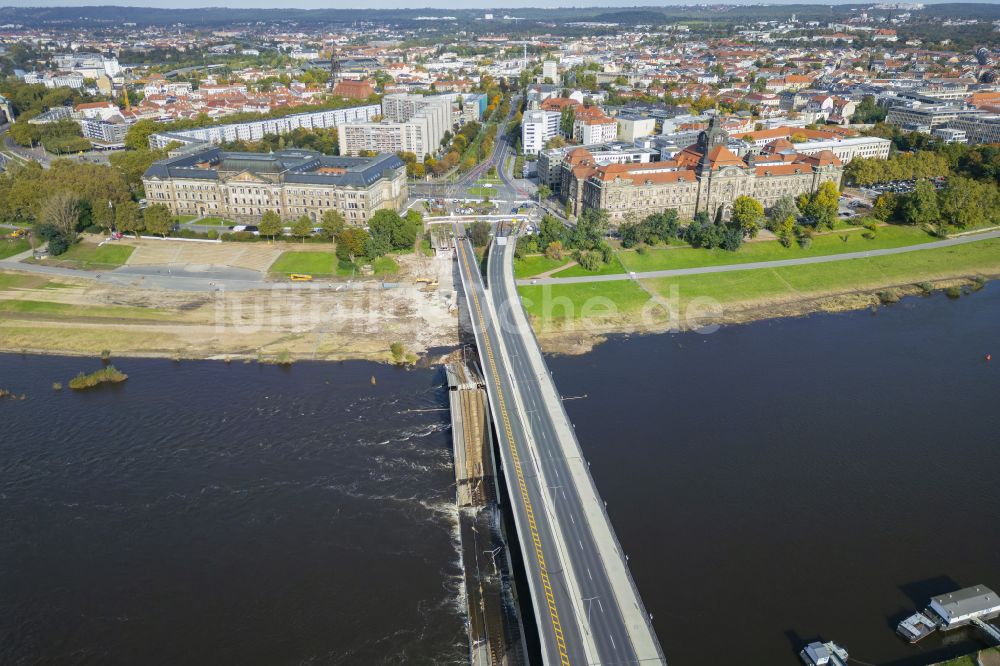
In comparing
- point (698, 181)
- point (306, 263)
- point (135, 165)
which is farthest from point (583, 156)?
point (135, 165)

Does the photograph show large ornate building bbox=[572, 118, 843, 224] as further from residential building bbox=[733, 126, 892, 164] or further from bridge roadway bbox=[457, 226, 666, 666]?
bridge roadway bbox=[457, 226, 666, 666]

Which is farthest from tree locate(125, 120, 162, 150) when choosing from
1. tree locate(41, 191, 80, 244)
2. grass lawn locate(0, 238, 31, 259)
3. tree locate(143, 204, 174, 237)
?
tree locate(143, 204, 174, 237)

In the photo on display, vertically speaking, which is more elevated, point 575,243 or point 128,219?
point 128,219

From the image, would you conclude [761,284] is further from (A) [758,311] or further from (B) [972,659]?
(B) [972,659]

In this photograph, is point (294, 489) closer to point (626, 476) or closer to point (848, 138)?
point (626, 476)

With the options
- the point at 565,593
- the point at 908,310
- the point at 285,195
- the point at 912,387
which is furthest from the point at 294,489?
the point at 908,310

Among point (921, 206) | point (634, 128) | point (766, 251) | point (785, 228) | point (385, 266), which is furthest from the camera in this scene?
point (634, 128)

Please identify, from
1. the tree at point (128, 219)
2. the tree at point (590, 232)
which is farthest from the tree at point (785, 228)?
Result: the tree at point (128, 219)
